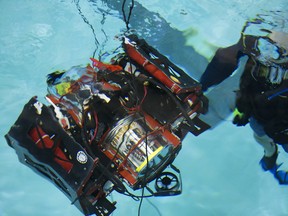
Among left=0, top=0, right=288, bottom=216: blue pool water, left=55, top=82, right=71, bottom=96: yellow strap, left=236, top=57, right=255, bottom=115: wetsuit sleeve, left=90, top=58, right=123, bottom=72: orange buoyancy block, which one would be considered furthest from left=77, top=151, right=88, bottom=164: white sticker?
left=0, top=0, right=288, bottom=216: blue pool water

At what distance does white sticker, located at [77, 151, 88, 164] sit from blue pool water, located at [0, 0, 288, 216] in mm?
1700

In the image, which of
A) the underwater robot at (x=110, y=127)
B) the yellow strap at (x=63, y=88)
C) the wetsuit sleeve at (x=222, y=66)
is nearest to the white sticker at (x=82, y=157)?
the underwater robot at (x=110, y=127)

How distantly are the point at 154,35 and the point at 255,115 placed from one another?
2279 millimetres

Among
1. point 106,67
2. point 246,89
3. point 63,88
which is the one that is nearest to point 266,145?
point 246,89

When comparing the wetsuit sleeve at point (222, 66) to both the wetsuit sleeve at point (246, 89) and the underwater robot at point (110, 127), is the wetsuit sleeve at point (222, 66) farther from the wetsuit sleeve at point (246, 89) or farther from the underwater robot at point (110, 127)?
the underwater robot at point (110, 127)

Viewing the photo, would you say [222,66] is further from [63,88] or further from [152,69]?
[63,88]

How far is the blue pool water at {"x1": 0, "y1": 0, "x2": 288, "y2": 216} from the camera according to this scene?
3.30m

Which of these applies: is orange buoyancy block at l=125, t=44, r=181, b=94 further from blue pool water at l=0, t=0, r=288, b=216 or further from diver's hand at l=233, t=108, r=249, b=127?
blue pool water at l=0, t=0, r=288, b=216

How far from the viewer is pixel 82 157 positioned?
1699 mm

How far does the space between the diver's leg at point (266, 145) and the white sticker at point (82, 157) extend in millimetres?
Result: 1760

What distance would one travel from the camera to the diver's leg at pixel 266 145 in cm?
294

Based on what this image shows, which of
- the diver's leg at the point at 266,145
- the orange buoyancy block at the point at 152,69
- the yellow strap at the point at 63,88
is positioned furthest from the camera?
the diver's leg at the point at 266,145

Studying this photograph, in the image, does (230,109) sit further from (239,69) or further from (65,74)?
(65,74)

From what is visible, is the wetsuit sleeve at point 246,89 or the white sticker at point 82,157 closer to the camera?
the white sticker at point 82,157
